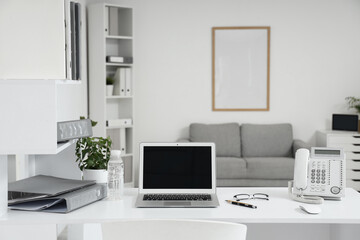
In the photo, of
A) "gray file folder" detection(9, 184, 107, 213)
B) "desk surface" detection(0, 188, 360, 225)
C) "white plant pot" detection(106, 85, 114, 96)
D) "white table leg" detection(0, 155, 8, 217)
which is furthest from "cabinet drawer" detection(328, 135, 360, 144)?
"white table leg" detection(0, 155, 8, 217)

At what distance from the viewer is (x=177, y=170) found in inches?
105

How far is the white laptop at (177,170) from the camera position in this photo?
2656 millimetres

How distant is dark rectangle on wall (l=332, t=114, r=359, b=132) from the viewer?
18.3 feet

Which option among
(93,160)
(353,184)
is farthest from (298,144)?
(93,160)

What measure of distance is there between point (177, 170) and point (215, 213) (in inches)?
16.3

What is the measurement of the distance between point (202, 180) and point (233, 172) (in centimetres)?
267

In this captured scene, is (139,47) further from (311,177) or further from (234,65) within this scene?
(311,177)

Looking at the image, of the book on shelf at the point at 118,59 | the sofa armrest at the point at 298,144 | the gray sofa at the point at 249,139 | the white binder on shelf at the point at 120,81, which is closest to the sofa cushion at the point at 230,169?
the gray sofa at the point at 249,139

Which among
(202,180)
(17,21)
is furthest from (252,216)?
(17,21)

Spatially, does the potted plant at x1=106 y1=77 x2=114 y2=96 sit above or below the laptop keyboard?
above

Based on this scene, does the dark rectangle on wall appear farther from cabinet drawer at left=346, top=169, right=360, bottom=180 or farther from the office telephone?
the office telephone

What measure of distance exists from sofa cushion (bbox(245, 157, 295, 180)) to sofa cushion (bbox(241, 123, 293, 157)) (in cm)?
43

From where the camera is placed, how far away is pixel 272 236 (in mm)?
2725

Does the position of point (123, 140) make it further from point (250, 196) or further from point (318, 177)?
point (318, 177)
